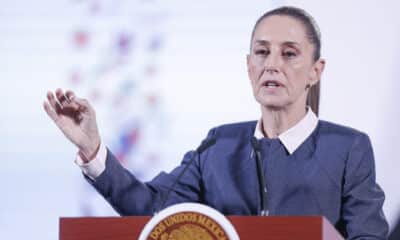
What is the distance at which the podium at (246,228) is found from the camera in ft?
5.99

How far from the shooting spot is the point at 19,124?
309 centimetres

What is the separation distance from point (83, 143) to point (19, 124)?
2.87 ft

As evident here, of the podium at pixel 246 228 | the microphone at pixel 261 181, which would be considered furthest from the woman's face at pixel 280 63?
the podium at pixel 246 228

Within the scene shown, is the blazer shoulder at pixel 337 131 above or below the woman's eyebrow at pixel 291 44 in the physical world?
below

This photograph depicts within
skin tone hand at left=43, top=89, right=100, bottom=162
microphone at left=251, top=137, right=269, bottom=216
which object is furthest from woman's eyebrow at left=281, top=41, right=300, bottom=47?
skin tone hand at left=43, top=89, right=100, bottom=162

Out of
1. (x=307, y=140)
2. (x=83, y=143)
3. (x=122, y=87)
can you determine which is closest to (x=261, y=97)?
(x=307, y=140)

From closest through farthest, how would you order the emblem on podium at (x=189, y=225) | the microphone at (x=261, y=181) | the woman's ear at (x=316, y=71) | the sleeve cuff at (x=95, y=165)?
the emblem on podium at (x=189, y=225) < the microphone at (x=261, y=181) < the sleeve cuff at (x=95, y=165) < the woman's ear at (x=316, y=71)

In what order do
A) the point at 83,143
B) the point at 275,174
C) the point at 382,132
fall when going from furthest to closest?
the point at 382,132 → the point at 275,174 → the point at 83,143

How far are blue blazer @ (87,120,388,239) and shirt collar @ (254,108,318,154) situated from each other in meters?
0.01

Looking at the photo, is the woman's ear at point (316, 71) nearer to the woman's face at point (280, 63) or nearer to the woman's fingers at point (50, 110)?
the woman's face at point (280, 63)

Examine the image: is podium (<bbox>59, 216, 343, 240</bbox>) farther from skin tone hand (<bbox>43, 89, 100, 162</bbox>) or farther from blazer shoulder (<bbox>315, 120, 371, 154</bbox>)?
blazer shoulder (<bbox>315, 120, 371, 154</bbox>)

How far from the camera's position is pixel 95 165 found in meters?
2.28

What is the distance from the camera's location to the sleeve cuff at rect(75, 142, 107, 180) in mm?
2275

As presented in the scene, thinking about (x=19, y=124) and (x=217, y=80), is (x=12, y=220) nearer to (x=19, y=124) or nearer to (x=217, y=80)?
(x=19, y=124)
